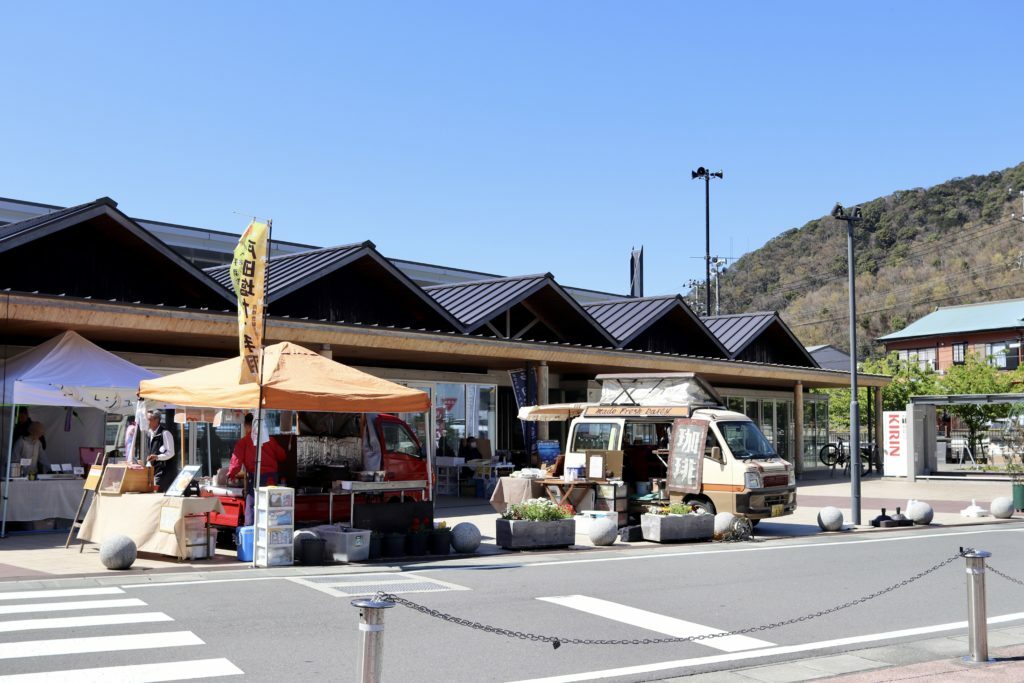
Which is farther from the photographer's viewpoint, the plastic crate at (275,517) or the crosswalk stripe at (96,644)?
the plastic crate at (275,517)

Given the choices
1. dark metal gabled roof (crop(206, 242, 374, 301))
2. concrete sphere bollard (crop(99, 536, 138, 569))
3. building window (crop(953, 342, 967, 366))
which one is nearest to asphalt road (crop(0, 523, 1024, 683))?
concrete sphere bollard (crop(99, 536, 138, 569))

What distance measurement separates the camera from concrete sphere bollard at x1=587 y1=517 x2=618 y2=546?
15.6 metres

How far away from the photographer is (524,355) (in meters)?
24.3

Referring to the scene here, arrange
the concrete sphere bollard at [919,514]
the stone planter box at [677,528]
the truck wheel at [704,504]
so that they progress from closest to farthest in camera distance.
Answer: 1. the stone planter box at [677,528]
2. the truck wheel at [704,504]
3. the concrete sphere bollard at [919,514]

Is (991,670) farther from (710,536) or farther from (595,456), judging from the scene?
(595,456)

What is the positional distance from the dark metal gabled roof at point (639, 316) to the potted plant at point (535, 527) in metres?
Result: 16.6

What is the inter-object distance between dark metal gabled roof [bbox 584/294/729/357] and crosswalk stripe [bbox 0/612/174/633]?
77.1 ft

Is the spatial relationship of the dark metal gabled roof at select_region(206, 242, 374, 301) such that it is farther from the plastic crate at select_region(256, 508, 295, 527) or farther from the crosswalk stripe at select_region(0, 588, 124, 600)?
the crosswalk stripe at select_region(0, 588, 124, 600)

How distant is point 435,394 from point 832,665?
19.7 meters

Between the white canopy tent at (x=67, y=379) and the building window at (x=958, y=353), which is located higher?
the building window at (x=958, y=353)

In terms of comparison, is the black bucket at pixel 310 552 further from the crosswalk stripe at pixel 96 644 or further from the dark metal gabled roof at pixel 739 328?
the dark metal gabled roof at pixel 739 328

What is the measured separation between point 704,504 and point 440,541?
5.34m

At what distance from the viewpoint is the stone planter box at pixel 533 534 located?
1497cm

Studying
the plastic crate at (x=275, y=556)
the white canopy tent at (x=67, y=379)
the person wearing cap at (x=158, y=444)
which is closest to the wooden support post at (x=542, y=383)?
the white canopy tent at (x=67, y=379)
